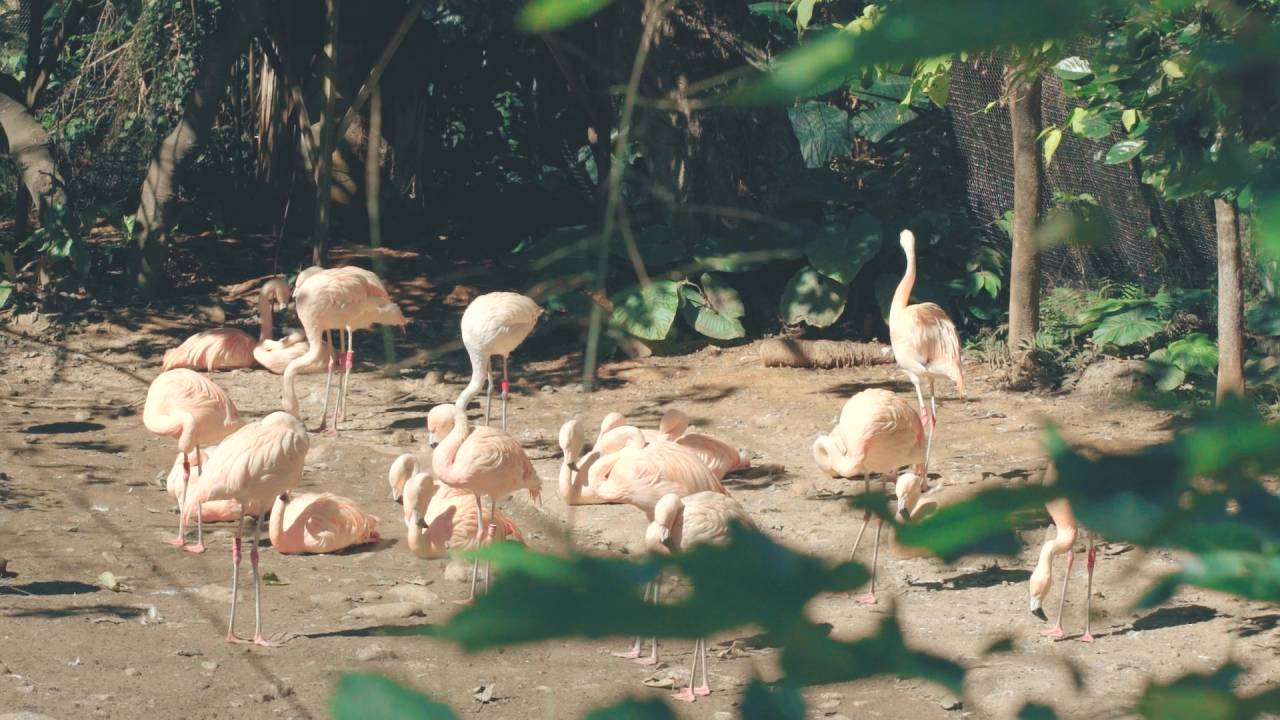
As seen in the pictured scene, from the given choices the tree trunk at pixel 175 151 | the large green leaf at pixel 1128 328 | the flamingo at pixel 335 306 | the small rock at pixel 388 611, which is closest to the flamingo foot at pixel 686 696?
the small rock at pixel 388 611

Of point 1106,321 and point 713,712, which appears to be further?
point 1106,321

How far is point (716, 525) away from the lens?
464cm

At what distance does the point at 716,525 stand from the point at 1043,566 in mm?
1280

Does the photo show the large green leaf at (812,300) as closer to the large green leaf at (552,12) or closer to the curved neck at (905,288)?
the curved neck at (905,288)

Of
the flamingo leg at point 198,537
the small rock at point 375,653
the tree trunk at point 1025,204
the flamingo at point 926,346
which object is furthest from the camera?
the tree trunk at point 1025,204

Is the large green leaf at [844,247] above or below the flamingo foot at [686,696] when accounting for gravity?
above

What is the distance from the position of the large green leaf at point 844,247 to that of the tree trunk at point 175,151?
420 centimetres

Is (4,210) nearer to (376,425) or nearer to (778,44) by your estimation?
(376,425)

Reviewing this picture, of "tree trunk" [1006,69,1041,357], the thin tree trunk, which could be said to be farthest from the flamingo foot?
the thin tree trunk

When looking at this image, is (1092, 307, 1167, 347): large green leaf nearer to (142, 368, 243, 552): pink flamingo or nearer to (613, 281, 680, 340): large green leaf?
(613, 281, 680, 340): large green leaf

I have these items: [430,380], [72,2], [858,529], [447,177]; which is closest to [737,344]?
[430,380]

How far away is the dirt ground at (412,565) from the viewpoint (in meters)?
4.38

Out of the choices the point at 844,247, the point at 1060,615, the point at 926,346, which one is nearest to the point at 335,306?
the point at 926,346

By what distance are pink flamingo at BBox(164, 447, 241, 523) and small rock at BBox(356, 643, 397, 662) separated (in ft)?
5.39
